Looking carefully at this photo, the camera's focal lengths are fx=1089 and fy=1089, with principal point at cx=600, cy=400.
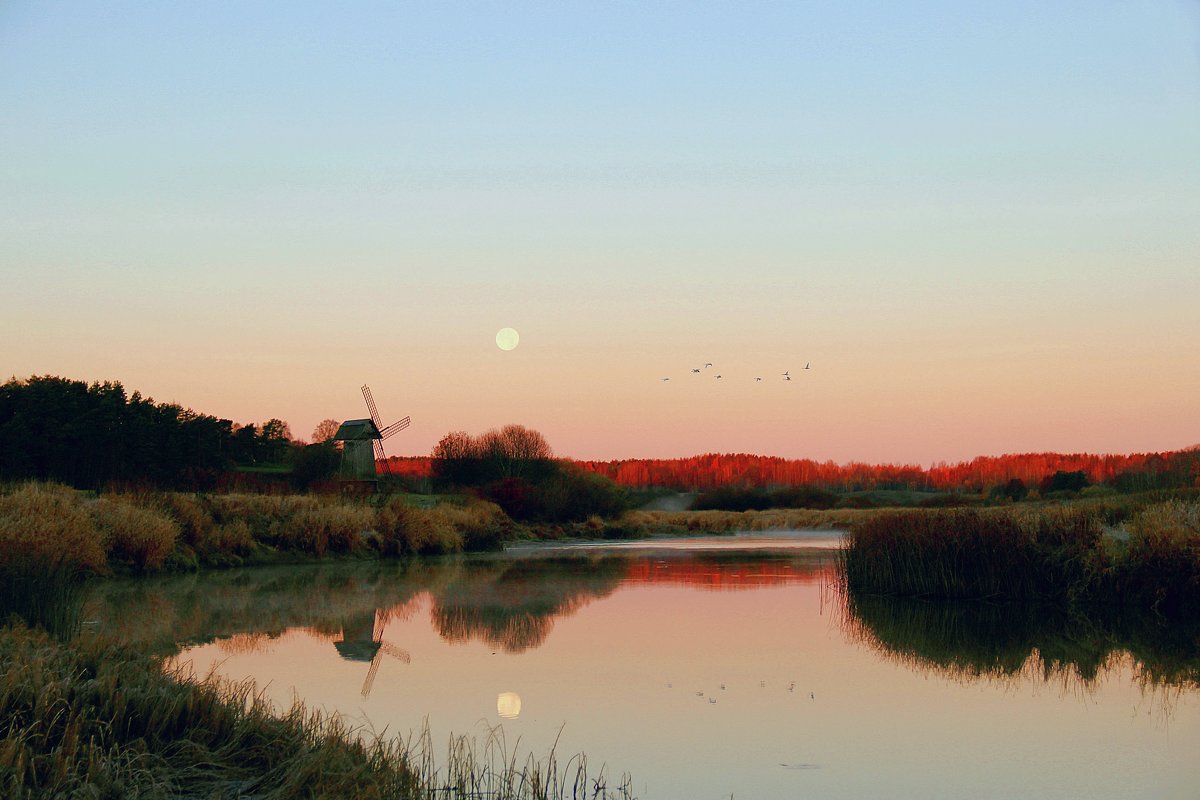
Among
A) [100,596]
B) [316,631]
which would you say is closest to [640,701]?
[316,631]

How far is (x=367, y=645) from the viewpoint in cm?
1292

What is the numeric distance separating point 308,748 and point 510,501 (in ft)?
130

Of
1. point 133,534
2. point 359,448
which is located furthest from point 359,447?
point 133,534

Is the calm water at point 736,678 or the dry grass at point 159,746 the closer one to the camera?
the dry grass at point 159,746

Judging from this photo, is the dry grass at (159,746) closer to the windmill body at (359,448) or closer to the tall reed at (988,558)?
the tall reed at (988,558)

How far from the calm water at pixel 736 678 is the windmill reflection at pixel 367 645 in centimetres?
4

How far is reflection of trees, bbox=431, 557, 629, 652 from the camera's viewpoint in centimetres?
1395

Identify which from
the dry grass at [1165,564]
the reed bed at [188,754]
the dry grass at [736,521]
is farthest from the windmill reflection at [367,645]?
the dry grass at [736,521]

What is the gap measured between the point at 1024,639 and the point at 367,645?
318 inches

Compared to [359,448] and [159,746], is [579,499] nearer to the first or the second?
[359,448]

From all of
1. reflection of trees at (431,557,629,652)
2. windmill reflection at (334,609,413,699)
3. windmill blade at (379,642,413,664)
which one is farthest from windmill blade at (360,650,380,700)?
reflection of trees at (431,557,629,652)

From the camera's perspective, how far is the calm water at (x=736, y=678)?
7.41 metres

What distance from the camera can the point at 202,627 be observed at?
14047 millimetres

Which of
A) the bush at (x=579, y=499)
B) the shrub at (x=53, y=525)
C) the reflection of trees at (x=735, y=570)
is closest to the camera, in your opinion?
the shrub at (x=53, y=525)
